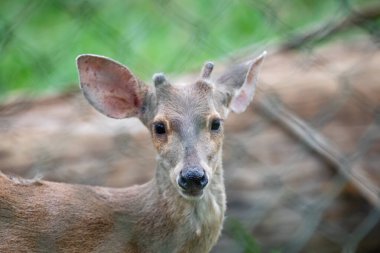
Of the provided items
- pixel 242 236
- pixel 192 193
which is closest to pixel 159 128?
pixel 192 193

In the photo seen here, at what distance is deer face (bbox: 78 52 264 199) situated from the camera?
335 cm

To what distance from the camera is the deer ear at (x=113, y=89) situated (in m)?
3.60

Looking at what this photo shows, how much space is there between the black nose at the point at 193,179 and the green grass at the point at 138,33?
1830 millimetres

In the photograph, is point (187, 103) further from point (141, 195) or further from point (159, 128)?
point (141, 195)

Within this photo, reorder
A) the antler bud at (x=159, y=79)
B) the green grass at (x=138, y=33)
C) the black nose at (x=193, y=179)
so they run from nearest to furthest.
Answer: the black nose at (x=193, y=179), the antler bud at (x=159, y=79), the green grass at (x=138, y=33)

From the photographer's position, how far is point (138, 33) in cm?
590

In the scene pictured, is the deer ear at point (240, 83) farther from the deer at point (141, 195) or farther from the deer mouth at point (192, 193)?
the deer mouth at point (192, 193)

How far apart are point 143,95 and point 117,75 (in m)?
0.12

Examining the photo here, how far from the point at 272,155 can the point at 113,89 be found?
1186mm

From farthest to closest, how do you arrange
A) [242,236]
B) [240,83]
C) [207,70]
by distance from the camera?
[242,236] < [240,83] < [207,70]

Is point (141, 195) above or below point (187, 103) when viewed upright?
below

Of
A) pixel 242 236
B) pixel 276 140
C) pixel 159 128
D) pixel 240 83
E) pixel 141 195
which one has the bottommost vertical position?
pixel 242 236

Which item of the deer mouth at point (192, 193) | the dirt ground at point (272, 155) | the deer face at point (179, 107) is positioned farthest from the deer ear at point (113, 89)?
the dirt ground at point (272, 155)

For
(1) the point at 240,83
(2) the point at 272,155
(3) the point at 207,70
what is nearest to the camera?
(3) the point at 207,70
